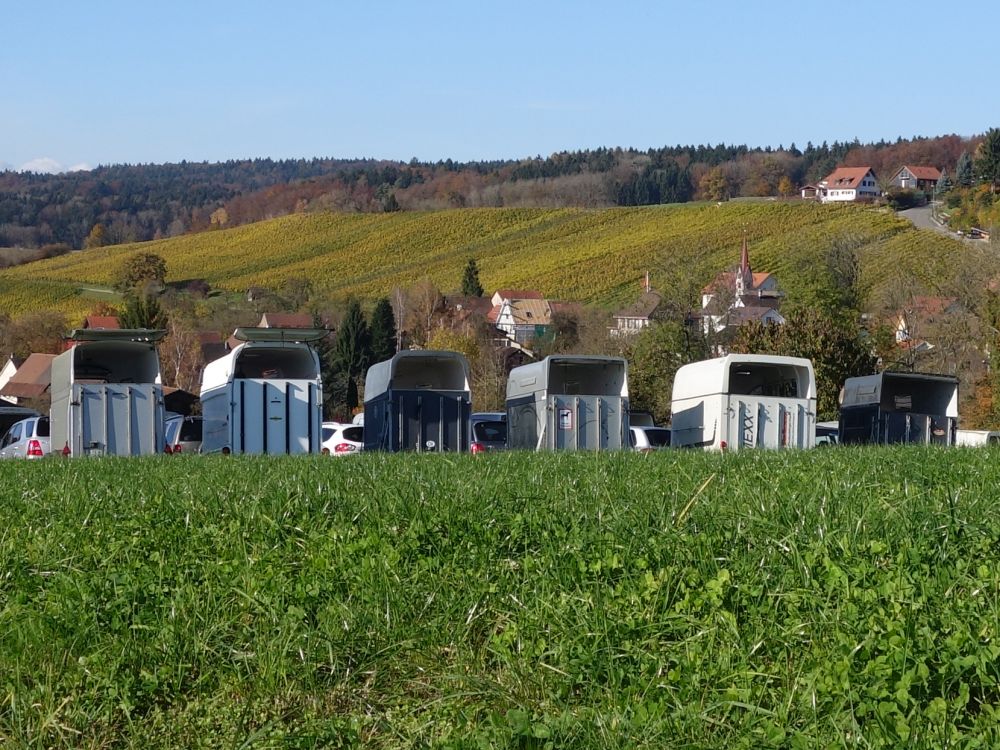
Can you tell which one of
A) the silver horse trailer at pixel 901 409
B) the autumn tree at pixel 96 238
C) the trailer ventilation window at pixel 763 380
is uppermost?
the autumn tree at pixel 96 238

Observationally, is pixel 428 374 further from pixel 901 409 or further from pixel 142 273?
pixel 142 273

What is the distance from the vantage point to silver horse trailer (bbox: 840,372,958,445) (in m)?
28.8

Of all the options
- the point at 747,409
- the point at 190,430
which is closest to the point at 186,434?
the point at 190,430

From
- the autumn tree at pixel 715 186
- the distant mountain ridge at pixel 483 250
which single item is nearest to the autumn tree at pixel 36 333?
the distant mountain ridge at pixel 483 250

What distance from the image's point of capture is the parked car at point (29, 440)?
91.2ft

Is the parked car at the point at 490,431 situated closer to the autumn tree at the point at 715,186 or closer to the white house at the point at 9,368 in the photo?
the white house at the point at 9,368

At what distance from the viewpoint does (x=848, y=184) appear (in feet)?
576

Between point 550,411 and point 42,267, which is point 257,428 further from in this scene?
point 42,267

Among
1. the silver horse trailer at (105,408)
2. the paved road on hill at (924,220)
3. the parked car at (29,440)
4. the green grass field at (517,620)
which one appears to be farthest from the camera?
the paved road on hill at (924,220)

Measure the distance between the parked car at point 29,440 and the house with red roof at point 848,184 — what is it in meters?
147

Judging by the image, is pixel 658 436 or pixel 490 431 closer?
pixel 490 431

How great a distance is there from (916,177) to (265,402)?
17268 cm

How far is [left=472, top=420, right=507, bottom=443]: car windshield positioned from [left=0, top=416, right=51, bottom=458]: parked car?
31.6ft

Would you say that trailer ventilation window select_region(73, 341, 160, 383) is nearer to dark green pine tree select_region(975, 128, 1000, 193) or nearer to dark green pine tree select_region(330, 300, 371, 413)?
dark green pine tree select_region(330, 300, 371, 413)
